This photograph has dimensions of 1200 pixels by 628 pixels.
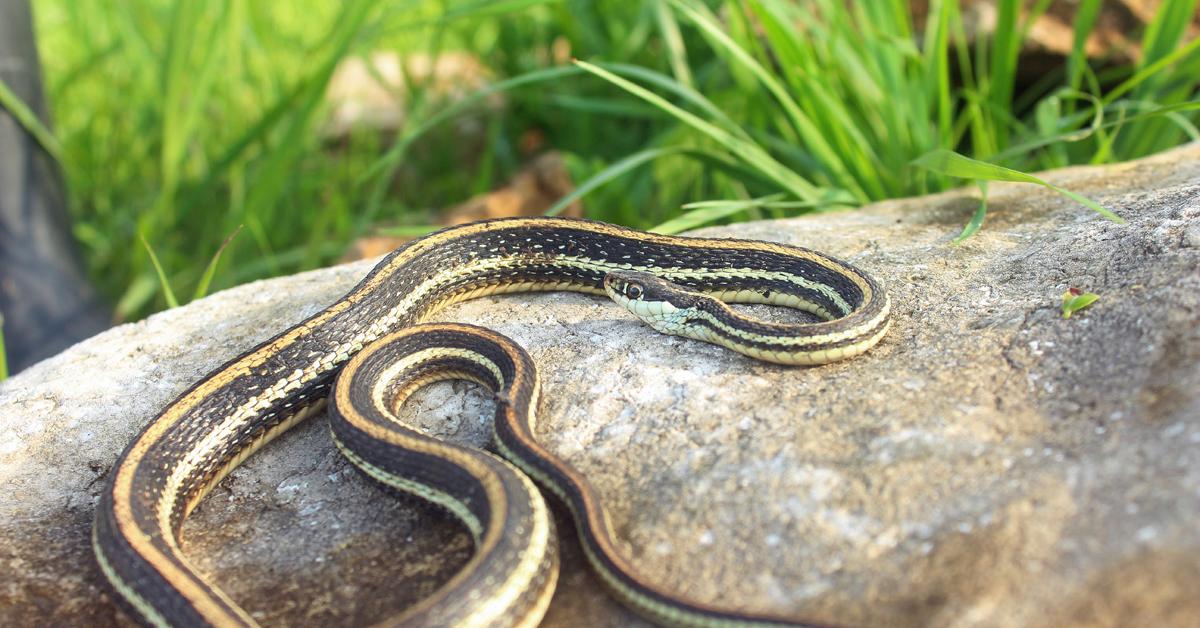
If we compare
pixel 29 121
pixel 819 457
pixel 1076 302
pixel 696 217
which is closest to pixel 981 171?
pixel 1076 302

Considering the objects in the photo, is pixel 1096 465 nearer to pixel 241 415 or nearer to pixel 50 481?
pixel 241 415

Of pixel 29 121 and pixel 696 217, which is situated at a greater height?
pixel 29 121

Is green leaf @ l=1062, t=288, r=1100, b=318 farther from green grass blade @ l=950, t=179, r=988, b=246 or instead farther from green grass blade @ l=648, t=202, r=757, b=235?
green grass blade @ l=648, t=202, r=757, b=235

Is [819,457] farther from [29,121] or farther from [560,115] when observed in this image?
[29,121]

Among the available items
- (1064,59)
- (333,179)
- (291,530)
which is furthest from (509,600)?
(1064,59)

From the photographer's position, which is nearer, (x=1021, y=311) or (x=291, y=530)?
(x=291, y=530)

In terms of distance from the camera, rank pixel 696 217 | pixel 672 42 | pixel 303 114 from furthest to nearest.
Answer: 1. pixel 672 42
2. pixel 303 114
3. pixel 696 217

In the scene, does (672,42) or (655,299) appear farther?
(672,42)

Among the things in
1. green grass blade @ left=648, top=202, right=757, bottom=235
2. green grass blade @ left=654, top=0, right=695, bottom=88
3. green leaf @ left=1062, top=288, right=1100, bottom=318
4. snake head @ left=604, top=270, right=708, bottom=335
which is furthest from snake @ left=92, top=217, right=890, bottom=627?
green grass blade @ left=654, top=0, right=695, bottom=88
